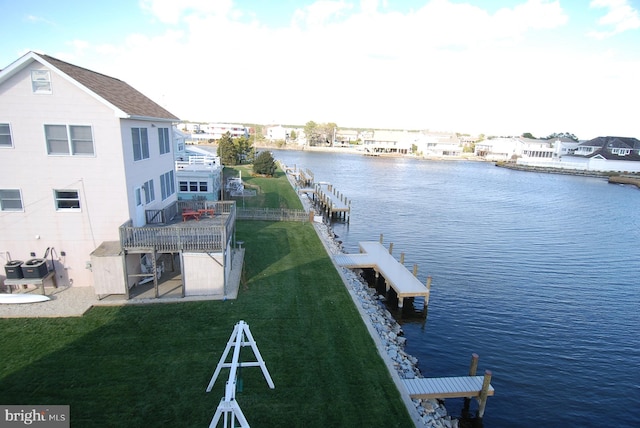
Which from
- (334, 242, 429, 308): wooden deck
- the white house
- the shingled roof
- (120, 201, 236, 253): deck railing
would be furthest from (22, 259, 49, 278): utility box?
(334, 242, 429, 308): wooden deck

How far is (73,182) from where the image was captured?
658 inches

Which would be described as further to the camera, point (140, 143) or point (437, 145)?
point (437, 145)

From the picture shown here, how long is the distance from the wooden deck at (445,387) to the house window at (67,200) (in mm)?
16655

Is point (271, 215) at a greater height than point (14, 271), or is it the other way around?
point (14, 271)

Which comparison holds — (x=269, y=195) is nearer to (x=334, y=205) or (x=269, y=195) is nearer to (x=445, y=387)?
(x=334, y=205)

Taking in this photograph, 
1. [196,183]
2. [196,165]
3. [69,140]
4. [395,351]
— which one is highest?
[69,140]

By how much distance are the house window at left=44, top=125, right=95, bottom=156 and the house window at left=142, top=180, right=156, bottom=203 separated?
339cm

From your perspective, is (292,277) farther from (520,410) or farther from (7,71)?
(7,71)

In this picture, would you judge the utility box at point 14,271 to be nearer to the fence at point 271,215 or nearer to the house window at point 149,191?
the house window at point 149,191

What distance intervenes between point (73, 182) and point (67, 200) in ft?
3.09

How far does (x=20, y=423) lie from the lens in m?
10.1

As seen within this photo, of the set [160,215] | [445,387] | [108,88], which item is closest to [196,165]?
[160,215]

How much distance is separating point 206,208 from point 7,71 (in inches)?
434

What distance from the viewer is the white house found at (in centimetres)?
1571
